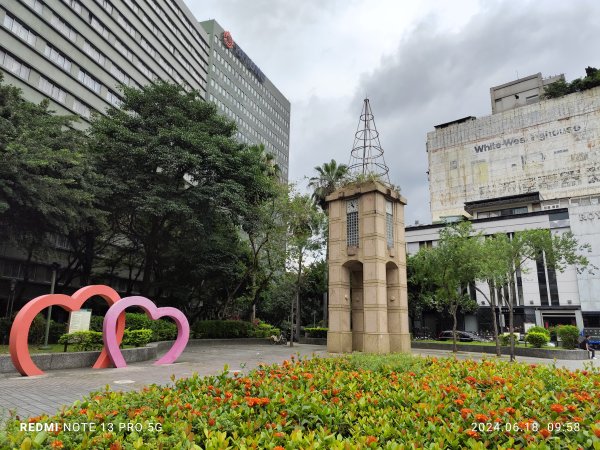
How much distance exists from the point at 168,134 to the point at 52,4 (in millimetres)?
24247

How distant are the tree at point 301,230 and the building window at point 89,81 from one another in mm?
25498

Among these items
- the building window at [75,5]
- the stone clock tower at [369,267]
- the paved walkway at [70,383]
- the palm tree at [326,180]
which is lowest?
the paved walkway at [70,383]

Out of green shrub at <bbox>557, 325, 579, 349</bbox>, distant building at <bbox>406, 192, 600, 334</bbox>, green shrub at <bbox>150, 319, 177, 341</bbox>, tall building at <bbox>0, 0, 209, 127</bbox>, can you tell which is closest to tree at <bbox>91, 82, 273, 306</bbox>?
green shrub at <bbox>150, 319, 177, 341</bbox>

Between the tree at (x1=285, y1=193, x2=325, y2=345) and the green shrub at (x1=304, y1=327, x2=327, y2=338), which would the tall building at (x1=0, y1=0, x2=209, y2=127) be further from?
the green shrub at (x1=304, y1=327, x2=327, y2=338)

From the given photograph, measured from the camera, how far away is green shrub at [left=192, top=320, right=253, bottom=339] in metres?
31.2

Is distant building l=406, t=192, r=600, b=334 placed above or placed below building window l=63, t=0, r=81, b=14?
below

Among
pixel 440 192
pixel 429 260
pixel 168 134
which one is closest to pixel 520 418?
pixel 168 134

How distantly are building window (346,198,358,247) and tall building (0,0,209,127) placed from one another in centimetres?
2487

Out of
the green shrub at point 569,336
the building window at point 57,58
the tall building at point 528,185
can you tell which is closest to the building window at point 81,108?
the building window at point 57,58

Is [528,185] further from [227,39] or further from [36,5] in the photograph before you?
[227,39]

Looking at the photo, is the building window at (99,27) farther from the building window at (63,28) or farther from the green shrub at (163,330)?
the green shrub at (163,330)

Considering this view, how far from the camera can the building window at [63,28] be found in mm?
38469

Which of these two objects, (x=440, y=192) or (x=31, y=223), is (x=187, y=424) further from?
(x=440, y=192)

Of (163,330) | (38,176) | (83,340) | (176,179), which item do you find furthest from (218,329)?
(38,176)
